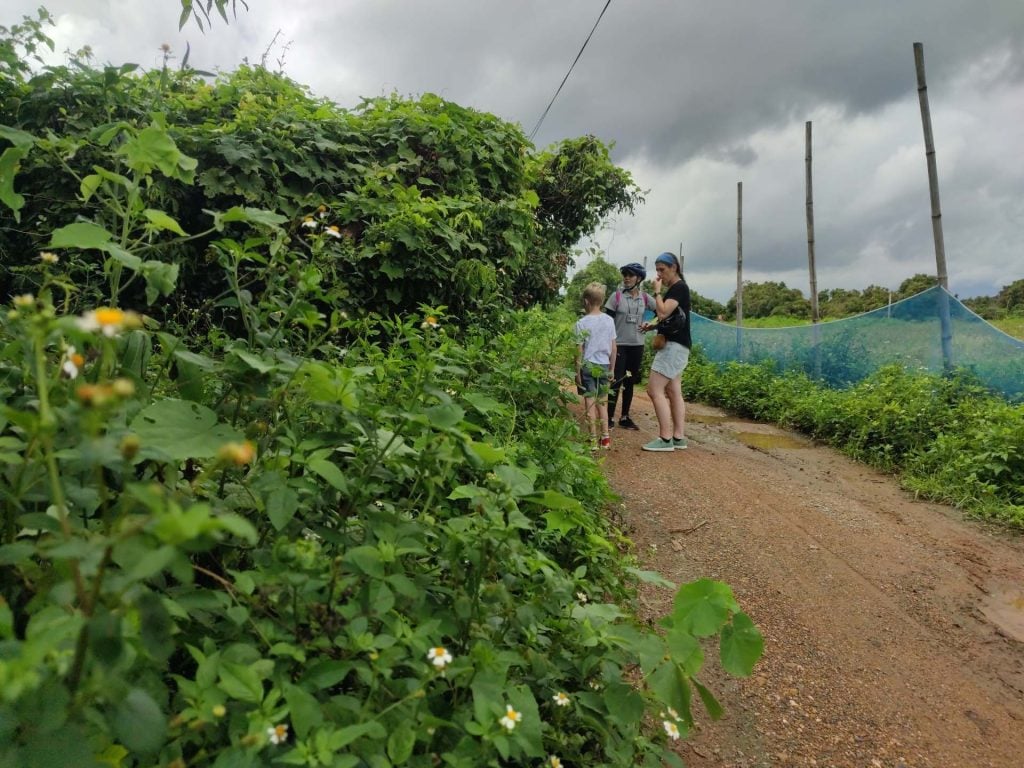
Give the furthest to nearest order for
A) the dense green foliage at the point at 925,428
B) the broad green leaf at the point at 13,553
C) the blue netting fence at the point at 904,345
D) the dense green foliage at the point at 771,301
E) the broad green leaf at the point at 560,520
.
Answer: the dense green foliage at the point at 771,301 → the blue netting fence at the point at 904,345 → the dense green foliage at the point at 925,428 → the broad green leaf at the point at 560,520 → the broad green leaf at the point at 13,553

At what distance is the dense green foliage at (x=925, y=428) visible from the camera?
4484 millimetres

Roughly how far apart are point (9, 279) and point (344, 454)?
10.6 ft

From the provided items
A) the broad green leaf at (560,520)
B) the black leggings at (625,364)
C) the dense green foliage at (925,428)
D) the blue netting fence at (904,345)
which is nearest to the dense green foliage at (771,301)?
the blue netting fence at (904,345)

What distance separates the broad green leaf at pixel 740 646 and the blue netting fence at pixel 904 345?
19.0 ft

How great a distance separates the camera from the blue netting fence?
18.8ft

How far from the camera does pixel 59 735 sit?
773 millimetres

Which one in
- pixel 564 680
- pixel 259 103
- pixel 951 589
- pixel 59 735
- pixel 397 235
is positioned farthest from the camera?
pixel 259 103

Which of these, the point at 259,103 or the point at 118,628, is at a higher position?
the point at 259,103

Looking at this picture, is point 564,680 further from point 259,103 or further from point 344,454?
point 259,103

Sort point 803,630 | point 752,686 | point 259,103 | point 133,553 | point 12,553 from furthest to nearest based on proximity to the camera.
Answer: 1. point 259,103
2. point 803,630
3. point 752,686
4. point 12,553
5. point 133,553

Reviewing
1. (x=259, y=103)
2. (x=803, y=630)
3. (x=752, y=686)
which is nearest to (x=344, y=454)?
(x=752, y=686)

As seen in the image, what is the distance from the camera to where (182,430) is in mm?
1057

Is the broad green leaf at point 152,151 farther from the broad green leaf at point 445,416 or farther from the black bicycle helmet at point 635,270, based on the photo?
the black bicycle helmet at point 635,270

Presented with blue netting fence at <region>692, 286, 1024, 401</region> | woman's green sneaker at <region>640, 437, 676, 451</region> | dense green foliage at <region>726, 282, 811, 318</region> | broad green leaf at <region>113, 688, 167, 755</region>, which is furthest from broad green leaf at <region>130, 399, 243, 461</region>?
dense green foliage at <region>726, 282, 811, 318</region>
